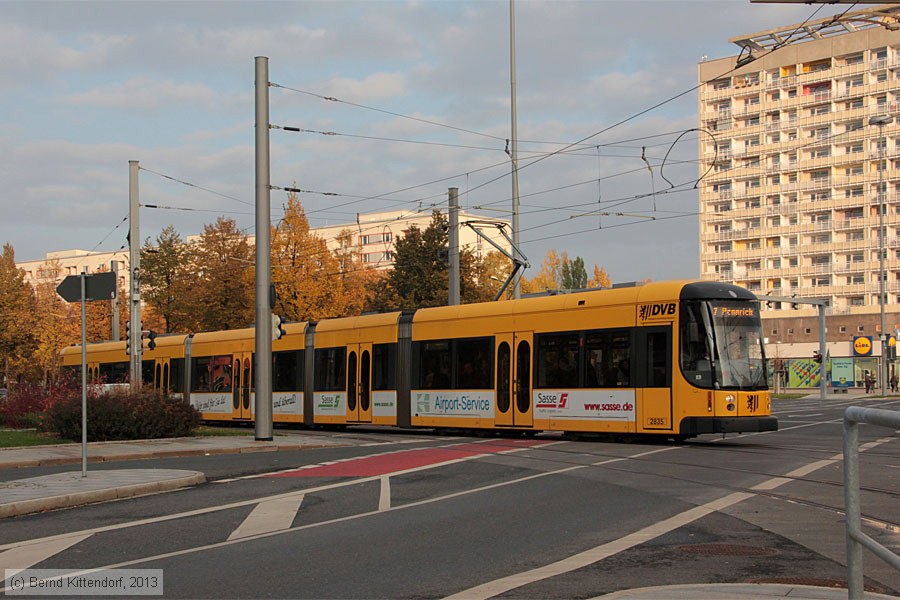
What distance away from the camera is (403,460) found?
17.8 m

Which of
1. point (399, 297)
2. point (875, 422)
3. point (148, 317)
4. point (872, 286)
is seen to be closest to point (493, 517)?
point (875, 422)

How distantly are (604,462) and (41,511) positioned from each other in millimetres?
8960

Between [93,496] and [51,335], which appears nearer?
[93,496]

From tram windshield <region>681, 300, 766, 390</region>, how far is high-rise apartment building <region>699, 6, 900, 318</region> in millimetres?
66345

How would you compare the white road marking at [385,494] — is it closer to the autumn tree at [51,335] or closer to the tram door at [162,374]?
the tram door at [162,374]

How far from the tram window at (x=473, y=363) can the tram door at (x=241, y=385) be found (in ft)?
35.6

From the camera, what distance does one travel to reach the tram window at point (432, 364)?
2648cm

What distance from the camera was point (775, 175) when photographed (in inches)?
3627

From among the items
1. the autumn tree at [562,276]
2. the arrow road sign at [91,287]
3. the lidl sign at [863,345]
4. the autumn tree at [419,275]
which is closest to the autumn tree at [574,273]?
the autumn tree at [562,276]

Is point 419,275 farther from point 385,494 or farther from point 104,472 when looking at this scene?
point 385,494

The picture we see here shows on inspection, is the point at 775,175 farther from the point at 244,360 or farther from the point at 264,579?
the point at 264,579

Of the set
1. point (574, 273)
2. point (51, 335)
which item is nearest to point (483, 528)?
point (51, 335)

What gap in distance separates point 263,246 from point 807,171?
7643 cm

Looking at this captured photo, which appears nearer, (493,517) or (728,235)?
(493,517)
